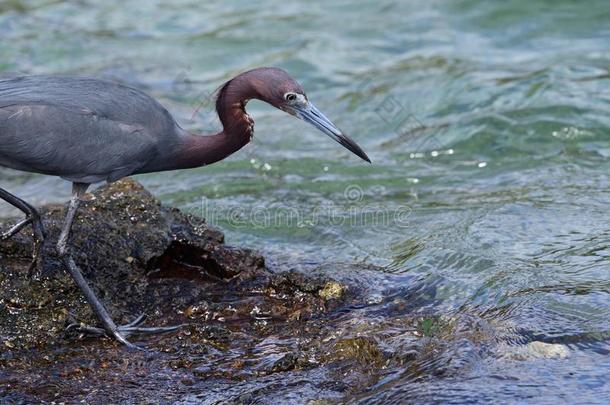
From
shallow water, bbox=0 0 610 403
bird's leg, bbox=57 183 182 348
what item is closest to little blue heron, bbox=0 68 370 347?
bird's leg, bbox=57 183 182 348

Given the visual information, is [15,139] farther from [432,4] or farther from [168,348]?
[432,4]

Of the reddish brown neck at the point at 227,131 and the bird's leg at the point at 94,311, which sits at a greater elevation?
the reddish brown neck at the point at 227,131

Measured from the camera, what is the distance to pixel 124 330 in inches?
211

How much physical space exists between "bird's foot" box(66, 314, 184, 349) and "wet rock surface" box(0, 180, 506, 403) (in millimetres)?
46

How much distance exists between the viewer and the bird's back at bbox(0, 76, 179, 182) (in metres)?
5.46

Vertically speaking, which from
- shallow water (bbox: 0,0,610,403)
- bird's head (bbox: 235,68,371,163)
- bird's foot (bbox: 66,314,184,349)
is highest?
bird's head (bbox: 235,68,371,163)

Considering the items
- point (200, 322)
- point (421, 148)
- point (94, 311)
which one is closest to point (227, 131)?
point (200, 322)

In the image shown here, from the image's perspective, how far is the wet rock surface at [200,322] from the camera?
15.8 feet

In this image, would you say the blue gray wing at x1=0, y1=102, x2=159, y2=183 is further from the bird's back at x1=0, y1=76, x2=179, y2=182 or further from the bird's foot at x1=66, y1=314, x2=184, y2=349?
the bird's foot at x1=66, y1=314, x2=184, y2=349

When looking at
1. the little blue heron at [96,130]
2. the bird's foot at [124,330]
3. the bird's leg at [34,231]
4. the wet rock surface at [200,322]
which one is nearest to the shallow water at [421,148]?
the wet rock surface at [200,322]

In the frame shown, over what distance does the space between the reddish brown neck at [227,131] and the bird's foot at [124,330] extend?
1.09m

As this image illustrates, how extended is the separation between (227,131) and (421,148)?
12.2ft

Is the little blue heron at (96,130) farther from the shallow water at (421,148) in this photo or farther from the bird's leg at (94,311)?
the shallow water at (421,148)

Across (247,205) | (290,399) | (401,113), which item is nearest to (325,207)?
(247,205)
